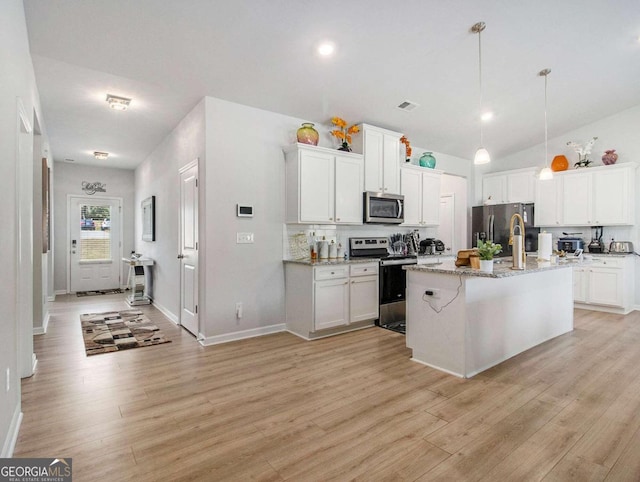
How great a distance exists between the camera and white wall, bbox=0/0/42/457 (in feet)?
5.92

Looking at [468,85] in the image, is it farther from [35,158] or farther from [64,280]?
[64,280]

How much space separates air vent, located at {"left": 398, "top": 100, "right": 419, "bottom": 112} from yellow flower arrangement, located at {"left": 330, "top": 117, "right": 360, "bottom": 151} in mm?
620

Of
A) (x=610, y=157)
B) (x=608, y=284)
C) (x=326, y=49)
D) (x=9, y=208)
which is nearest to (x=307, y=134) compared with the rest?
(x=326, y=49)

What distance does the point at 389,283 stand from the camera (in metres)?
4.67

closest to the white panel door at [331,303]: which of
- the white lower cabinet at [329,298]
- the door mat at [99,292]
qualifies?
the white lower cabinet at [329,298]

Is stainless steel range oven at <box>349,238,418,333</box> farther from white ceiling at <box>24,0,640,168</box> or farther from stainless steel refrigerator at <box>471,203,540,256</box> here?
stainless steel refrigerator at <box>471,203,540,256</box>

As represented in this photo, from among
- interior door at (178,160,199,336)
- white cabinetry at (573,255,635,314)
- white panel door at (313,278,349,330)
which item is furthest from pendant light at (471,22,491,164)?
interior door at (178,160,199,336)

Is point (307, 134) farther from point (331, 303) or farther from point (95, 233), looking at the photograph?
point (95, 233)

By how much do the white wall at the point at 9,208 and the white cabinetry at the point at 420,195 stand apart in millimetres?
4378

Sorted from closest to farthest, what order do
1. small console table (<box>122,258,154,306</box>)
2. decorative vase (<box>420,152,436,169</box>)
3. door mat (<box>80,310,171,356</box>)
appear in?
door mat (<box>80,310,171,356</box>), decorative vase (<box>420,152,436,169</box>), small console table (<box>122,258,154,306</box>)

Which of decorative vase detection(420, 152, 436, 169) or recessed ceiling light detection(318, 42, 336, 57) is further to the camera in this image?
decorative vase detection(420, 152, 436, 169)

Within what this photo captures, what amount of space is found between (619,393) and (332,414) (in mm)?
2221

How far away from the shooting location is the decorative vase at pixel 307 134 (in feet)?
13.8

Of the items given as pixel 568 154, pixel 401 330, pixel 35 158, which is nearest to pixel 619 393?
pixel 401 330
